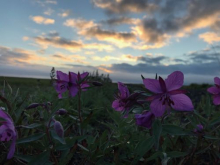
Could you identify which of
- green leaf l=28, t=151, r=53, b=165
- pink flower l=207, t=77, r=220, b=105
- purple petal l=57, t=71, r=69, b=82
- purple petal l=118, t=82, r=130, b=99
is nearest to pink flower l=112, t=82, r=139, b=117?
purple petal l=118, t=82, r=130, b=99

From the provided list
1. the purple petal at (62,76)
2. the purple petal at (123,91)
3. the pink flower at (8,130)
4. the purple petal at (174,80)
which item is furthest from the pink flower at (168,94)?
the pink flower at (8,130)

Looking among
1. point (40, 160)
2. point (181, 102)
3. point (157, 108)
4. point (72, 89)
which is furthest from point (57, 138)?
point (181, 102)

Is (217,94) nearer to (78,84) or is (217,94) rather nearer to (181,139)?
(181,139)

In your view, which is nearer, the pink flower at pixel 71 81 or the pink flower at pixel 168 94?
the pink flower at pixel 168 94

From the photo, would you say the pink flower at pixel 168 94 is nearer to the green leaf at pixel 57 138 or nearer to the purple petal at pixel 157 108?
the purple petal at pixel 157 108

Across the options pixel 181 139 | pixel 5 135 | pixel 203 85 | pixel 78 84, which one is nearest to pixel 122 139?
pixel 181 139

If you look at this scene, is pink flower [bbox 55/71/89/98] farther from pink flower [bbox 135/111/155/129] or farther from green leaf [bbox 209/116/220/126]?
green leaf [bbox 209/116/220/126]

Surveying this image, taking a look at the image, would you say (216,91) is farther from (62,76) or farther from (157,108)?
(62,76)
